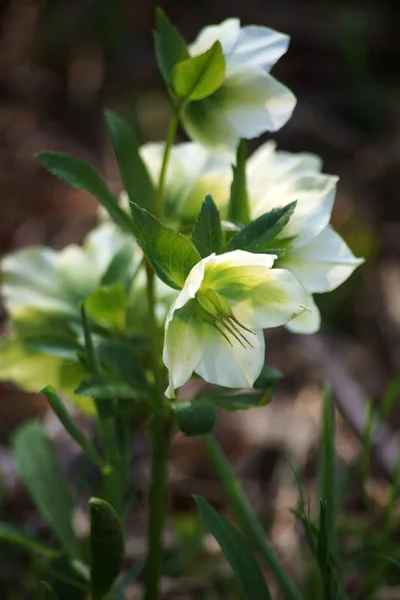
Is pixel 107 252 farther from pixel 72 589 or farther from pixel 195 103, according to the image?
pixel 72 589

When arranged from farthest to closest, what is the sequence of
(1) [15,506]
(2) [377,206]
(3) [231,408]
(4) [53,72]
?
(4) [53,72], (2) [377,206], (1) [15,506], (3) [231,408]

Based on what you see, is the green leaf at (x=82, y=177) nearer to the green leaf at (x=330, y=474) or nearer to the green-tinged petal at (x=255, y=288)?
the green-tinged petal at (x=255, y=288)

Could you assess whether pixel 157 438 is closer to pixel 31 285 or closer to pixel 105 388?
pixel 105 388

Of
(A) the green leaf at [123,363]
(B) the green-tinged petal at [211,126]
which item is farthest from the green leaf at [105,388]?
(B) the green-tinged petal at [211,126]

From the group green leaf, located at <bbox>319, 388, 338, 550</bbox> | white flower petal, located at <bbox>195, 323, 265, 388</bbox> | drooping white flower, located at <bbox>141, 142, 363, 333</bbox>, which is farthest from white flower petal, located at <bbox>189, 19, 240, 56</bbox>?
green leaf, located at <bbox>319, 388, 338, 550</bbox>

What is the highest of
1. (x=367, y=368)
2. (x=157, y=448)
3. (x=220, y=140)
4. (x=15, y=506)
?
(x=220, y=140)

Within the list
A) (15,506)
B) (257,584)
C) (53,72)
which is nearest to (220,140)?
(257,584)
